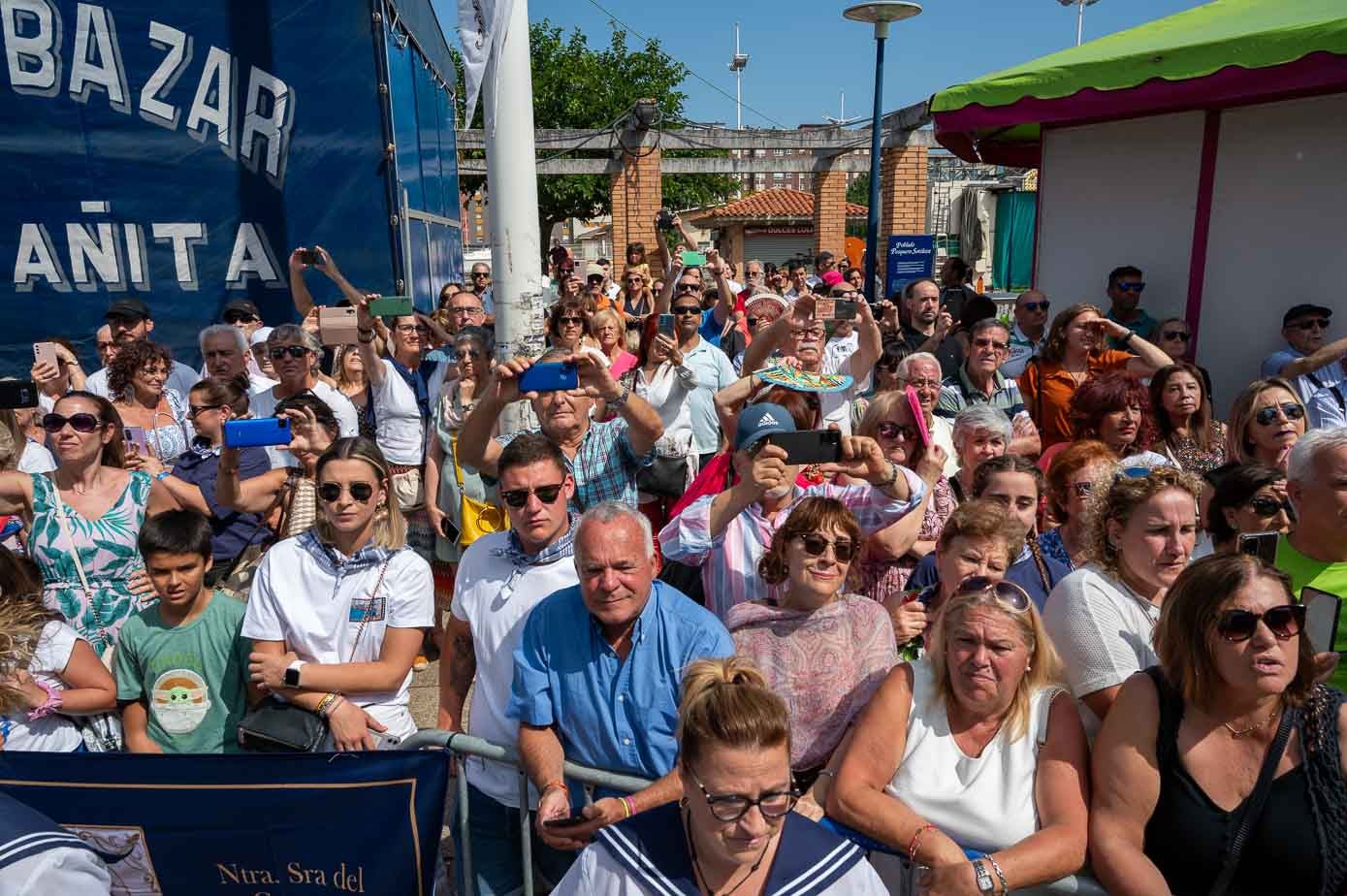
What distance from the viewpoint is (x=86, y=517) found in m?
3.42

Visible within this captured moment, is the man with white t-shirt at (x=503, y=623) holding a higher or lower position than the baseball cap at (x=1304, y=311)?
lower

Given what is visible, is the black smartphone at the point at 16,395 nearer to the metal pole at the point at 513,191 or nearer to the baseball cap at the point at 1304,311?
the metal pole at the point at 513,191

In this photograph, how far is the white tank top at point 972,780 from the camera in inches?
85.0

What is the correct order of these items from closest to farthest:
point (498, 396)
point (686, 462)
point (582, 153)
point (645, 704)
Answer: point (645, 704) → point (498, 396) → point (686, 462) → point (582, 153)

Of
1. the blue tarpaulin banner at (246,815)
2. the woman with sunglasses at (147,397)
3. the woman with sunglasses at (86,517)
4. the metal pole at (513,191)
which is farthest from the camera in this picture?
the woman with sunglasses at (147,397)

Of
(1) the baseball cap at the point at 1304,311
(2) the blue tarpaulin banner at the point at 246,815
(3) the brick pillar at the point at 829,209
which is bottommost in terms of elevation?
(2) the blue tarpaulin banner at the point at 246,815

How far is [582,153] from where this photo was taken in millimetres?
23656

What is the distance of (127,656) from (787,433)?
2310 mm

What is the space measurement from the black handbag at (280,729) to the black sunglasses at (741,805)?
1.43m

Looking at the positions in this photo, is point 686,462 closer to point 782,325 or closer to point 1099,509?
point 782,325

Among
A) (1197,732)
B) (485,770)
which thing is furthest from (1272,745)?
(485,770)

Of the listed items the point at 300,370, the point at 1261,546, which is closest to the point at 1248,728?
the point at 1261,546

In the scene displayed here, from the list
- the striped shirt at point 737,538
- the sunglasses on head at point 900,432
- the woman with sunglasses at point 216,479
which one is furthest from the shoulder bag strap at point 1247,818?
the woman with sunglasses at point 216,479

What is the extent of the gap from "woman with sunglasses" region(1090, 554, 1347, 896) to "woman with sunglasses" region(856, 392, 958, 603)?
1.12 m
